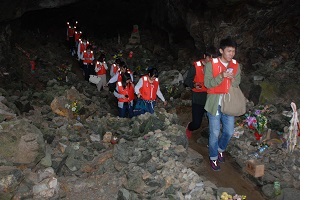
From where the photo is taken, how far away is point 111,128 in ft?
24.2

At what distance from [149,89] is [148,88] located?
0.03 metres

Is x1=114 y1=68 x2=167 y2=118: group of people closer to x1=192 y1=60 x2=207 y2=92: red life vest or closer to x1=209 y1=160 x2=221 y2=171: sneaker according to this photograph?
x1=192 y1=60 x2=207 y2=92: red life vest

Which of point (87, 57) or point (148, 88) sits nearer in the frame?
point (148, 88)

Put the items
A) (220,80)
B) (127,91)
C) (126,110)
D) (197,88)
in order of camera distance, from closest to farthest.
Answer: (220,80), (197,88), (127,91), (126,110)

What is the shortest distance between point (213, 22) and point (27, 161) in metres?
8.60

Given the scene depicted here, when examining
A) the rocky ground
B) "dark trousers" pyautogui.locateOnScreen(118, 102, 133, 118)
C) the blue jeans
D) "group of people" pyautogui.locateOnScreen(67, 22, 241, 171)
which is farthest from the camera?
"dark trousers" pyautogui.locateOnScreen(118, 102, 133, 118)

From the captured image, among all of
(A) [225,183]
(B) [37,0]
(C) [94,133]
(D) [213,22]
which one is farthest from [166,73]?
(A) [225,183]

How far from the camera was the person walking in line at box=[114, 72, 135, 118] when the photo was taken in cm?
868

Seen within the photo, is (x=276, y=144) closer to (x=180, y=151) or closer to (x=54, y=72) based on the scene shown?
(x=180, y=151)

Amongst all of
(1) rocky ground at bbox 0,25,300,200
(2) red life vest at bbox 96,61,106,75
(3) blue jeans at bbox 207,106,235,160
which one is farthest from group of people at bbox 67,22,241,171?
(2) red life vest at bbox 96,61,106,75

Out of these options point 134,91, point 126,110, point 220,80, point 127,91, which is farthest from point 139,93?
point 220,80

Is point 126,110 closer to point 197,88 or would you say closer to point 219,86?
point 197,88

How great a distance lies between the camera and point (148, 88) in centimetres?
782

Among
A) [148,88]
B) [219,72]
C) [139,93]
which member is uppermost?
[219,72]
